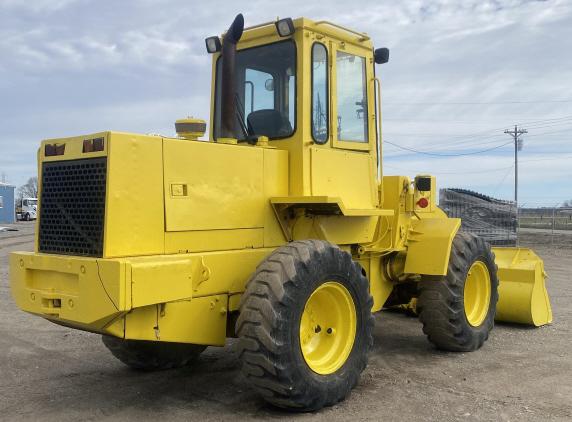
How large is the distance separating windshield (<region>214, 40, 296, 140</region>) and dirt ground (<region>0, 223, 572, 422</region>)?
2.32 meters

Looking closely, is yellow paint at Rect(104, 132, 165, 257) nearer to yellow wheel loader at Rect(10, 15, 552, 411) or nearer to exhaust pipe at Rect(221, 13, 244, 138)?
yellow wheel loader at Rect(10, 15, 552, 411)

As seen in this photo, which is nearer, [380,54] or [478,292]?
[380,54]

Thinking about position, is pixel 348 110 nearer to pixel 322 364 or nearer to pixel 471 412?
pixel 322 364

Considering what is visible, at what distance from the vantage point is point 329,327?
16.9ft

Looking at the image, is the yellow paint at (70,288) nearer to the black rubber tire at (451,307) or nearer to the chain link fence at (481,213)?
the black rubber tire at (451,307)

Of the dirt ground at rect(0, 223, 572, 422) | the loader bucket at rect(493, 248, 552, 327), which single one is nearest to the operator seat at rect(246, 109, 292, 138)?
the dirt ground at rect(0, 223, 572, 422)

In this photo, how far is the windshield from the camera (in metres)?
5.55

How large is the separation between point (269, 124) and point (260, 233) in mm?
1062

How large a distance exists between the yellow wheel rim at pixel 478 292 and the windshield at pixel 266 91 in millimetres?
3048

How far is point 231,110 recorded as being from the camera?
5398 millimetres

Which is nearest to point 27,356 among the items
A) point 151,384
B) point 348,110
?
point 151,384

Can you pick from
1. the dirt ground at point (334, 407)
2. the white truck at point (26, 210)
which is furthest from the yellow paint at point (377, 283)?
the white truck at point (26, 210)

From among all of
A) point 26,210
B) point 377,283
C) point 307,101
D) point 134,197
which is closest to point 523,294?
point 377,283

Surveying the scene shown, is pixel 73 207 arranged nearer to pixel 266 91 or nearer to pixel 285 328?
pixel 285 328
